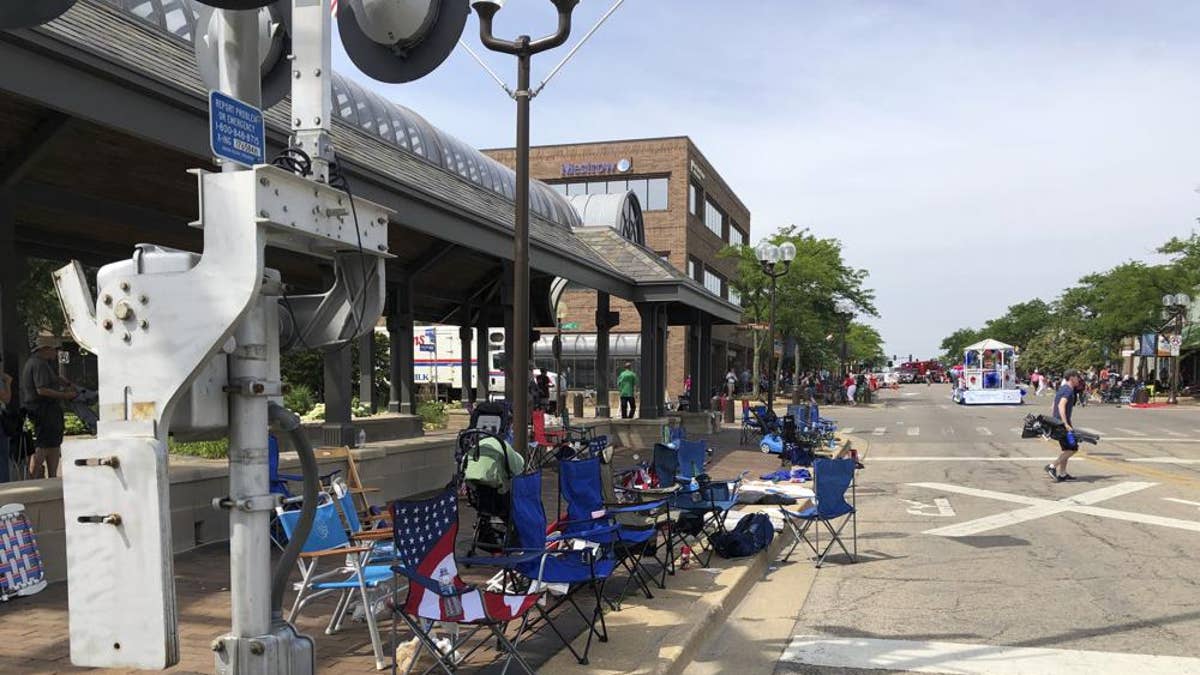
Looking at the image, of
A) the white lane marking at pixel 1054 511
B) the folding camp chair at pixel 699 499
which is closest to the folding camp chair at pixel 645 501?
the folding camp chair at pixel 699 499

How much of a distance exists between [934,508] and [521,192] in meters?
6.98

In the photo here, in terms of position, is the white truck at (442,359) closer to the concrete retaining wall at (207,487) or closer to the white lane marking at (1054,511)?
the concrete retaining wall at (207,487)

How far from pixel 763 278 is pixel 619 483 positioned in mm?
35395

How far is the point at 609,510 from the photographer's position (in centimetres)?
708

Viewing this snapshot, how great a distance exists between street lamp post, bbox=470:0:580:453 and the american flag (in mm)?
3200

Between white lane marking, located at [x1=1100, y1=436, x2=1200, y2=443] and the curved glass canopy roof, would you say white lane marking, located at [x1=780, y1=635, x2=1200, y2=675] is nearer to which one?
the curved glass canopy roof

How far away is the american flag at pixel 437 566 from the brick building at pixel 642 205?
41299 millimetres

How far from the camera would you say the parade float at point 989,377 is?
1708 inches

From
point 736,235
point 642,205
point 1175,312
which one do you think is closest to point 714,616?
point 642,205

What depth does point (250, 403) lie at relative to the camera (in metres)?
3.25

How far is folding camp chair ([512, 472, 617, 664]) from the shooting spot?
5262mm

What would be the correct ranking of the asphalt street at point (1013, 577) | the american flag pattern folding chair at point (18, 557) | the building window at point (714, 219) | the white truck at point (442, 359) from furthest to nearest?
the building window at point (714, 219) < the white truck at point (442, 359) < the american flag pattern folding chair at point (18, 557) < the asphalt street at point (1013, 577)

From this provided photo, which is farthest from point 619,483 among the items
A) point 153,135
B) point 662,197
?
point 662,197

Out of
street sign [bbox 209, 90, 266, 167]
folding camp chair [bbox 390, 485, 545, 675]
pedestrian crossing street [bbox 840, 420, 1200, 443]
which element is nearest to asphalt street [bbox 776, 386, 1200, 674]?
folding camp chair [bbox 390, 485, 545, 675]
